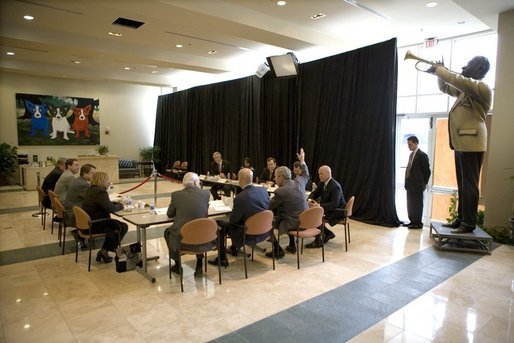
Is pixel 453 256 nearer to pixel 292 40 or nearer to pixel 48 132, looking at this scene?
pixel 292 40

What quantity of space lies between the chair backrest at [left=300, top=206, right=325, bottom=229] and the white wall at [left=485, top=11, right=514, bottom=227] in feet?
10.2

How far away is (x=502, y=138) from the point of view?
5.18m

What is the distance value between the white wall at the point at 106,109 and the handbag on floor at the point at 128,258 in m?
9.31

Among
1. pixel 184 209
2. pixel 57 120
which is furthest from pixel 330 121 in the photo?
pixel 57 120

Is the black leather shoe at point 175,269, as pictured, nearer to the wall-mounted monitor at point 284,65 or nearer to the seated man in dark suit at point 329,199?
the seated man in dark suit at point 329,199

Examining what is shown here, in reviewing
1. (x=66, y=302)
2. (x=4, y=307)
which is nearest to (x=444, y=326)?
(x=66, y=302)

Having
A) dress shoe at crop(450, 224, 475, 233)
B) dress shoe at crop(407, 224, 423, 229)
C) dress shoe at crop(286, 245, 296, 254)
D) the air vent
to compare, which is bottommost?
dress shoe at crop(286, 245, 296, 254)

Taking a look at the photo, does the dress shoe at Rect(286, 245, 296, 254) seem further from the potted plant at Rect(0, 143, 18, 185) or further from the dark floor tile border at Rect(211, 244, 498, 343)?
the potted plant at Rect(0, 143, 18, 185)

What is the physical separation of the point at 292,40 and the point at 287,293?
15.3 feet

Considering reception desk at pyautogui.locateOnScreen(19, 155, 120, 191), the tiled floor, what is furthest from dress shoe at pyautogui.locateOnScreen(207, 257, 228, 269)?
reception desk at pyautogui.locateOnScreen(19, 155, 120, 191)

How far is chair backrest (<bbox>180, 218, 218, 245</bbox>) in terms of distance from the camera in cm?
334

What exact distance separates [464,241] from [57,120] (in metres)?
12.2

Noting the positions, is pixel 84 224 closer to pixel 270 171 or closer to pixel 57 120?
pixel 270 171

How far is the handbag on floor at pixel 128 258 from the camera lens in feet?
12.9
